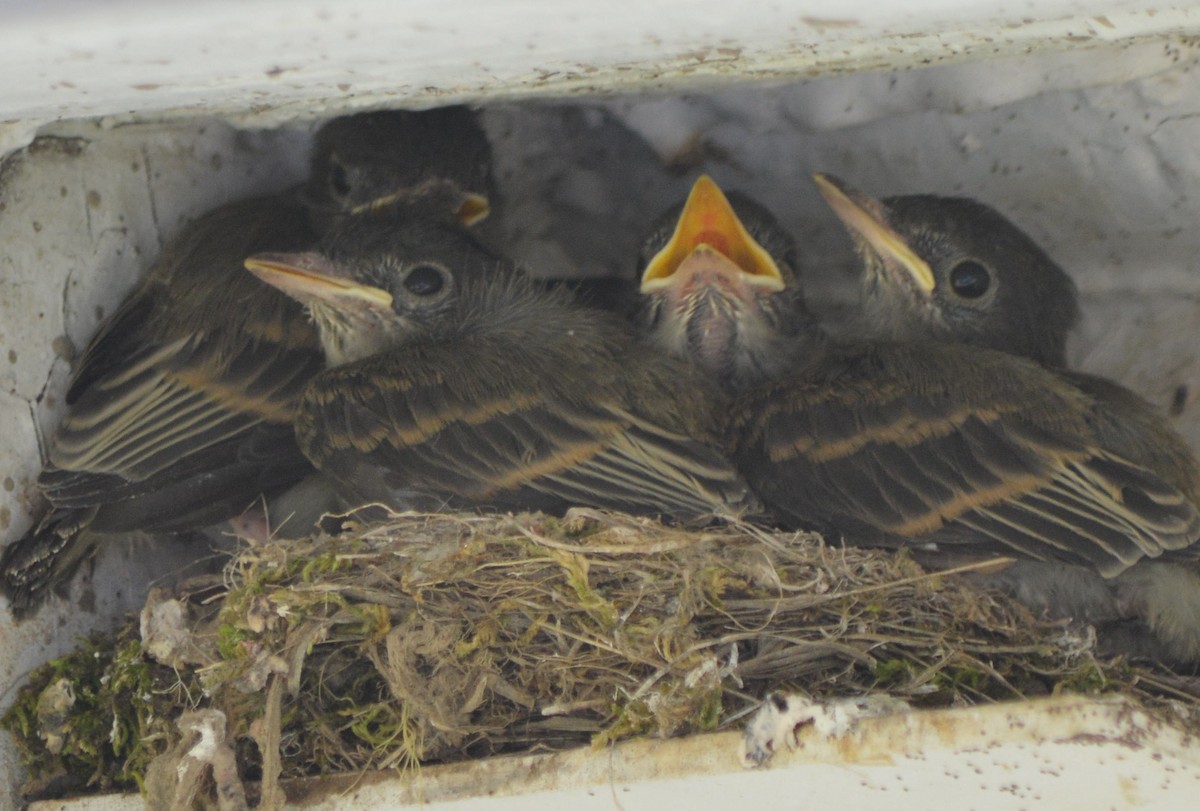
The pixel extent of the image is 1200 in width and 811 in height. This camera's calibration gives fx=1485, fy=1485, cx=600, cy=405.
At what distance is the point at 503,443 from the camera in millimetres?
2717

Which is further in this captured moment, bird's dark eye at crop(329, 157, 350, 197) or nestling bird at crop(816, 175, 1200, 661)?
bird's dark eye at crop(329, 157, 350, 197)

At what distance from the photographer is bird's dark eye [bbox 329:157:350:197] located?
3.51m

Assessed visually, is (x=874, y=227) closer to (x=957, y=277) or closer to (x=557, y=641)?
(x=957, y=277)

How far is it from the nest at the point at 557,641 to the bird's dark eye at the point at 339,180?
1.15 meters

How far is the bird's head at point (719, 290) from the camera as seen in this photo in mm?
3080

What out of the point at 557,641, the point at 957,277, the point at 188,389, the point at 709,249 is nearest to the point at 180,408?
the point at 188,389

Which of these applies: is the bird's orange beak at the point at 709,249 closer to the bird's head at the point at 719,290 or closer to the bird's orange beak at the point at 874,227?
the bird's head at the point at 719,290

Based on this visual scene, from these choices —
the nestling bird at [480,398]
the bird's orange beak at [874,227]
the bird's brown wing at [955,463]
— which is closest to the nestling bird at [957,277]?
the bird's orange beak at [874,227]

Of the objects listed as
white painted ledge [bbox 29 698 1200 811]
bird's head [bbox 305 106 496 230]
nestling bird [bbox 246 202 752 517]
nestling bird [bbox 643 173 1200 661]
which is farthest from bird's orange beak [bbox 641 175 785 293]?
white painted ledge [bbox 29 698 1200 811]

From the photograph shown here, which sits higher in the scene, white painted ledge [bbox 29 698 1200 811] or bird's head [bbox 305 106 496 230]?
bird's head [bbox 305 106 496 230]

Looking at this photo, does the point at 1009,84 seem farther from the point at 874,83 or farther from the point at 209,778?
the point at 209,778

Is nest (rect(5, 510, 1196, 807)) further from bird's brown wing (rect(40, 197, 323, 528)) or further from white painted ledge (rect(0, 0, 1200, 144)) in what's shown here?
white painted ledge (rect(0, 0, 1200, 144))

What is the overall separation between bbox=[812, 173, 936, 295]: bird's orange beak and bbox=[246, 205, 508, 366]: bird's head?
733mm

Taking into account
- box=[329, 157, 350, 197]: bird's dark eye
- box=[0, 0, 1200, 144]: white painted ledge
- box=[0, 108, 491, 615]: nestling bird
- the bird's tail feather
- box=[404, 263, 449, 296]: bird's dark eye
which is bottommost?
the bird's tail feather
